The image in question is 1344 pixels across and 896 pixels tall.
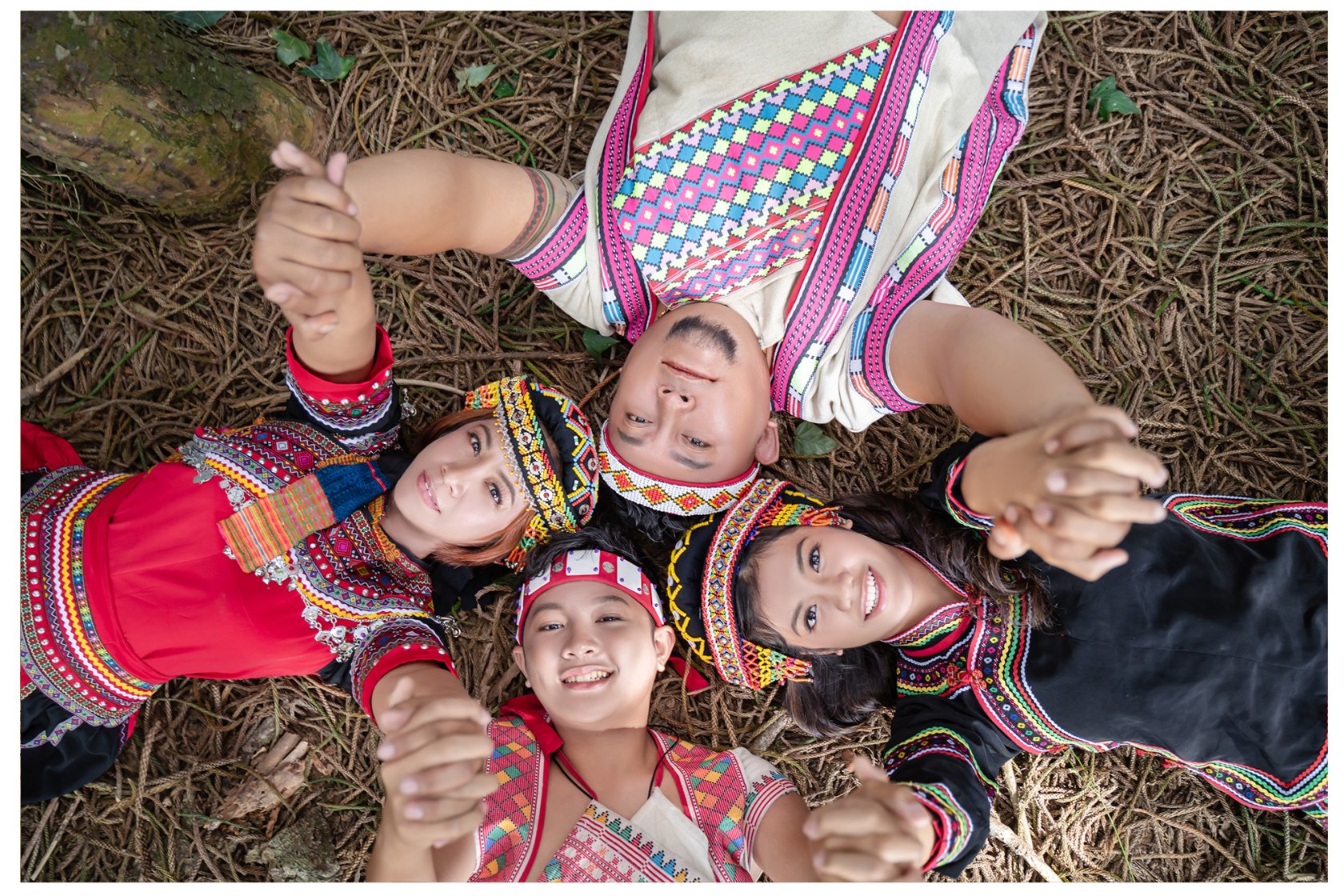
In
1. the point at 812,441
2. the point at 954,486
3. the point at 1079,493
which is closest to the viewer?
the point at 1079,493

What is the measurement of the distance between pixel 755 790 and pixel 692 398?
1.18 m

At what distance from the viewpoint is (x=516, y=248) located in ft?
8.46

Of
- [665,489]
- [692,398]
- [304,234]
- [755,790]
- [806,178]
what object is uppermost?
[806,178]

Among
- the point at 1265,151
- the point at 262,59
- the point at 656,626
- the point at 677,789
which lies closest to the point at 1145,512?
the point at 656,626

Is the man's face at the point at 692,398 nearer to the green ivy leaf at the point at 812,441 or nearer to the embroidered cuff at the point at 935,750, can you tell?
the green ivy leaf at the point at 812,441

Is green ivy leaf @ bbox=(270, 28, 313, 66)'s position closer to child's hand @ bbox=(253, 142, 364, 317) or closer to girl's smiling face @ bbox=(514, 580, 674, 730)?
child's hand @ bbox=(253, 142, 364, 317)

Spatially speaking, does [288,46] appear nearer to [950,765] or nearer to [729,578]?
[729,578]

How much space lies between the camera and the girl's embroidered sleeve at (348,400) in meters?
2.35

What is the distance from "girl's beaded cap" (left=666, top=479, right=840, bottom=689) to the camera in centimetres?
253

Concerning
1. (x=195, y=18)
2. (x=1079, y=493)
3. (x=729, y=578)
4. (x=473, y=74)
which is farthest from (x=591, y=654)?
(x=195, y=18)

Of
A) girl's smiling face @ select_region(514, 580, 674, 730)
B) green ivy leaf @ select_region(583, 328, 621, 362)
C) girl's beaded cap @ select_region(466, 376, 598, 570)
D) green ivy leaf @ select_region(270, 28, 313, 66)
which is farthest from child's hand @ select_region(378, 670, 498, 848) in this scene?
green ivy leaf @ select_region(270, 28, 313, 66)

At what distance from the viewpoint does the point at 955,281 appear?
301cm

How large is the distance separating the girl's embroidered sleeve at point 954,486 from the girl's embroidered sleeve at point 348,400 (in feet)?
4.91

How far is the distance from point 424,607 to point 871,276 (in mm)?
1658
